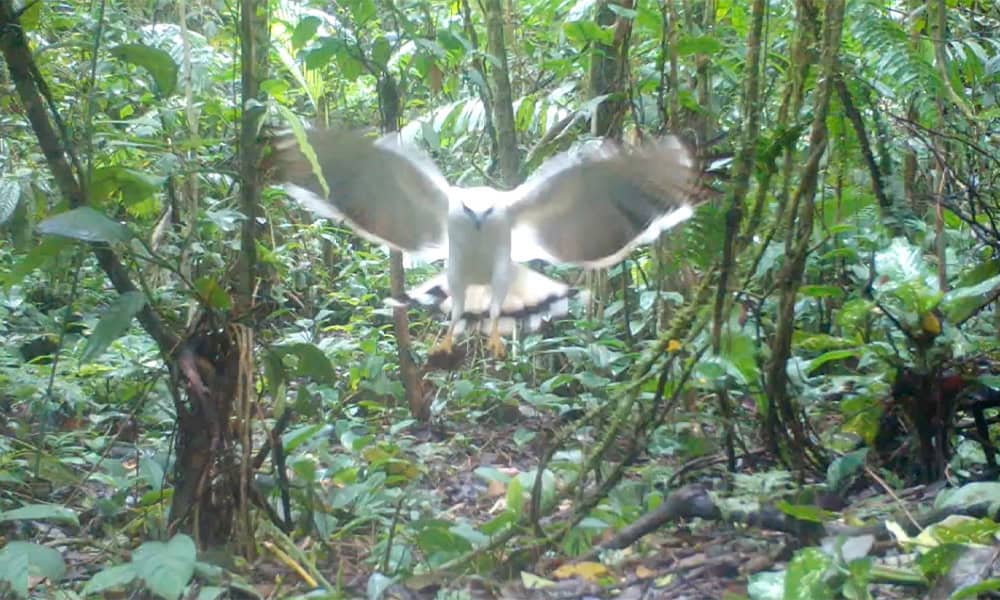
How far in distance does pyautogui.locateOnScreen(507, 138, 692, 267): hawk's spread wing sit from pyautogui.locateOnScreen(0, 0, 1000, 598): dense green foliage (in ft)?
0.50

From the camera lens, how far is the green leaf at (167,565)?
2.22 m

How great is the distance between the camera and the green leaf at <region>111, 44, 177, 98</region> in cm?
262

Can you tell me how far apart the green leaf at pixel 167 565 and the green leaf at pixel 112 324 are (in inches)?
19.1

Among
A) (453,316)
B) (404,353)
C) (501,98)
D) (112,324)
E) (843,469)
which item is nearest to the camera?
(112,324)

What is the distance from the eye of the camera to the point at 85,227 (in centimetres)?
228

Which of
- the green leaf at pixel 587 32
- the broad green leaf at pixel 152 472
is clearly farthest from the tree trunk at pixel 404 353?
the broad green leaf at pixel 152 472

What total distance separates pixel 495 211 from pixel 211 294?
246cm

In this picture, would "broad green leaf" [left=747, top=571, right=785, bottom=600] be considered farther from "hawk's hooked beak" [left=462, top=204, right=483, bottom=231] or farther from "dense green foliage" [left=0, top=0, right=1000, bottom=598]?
"hawk's hooked beak" [left=462, top=204, right=483, bottom=231]

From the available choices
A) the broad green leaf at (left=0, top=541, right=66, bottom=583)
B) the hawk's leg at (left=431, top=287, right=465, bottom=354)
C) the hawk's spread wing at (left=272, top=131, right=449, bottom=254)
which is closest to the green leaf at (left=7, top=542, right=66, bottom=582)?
the broad green leaf at (left=0, top=541, right=66, bottom=583)

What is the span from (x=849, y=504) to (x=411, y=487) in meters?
1.47

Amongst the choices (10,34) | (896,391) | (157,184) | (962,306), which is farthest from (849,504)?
(10,34)

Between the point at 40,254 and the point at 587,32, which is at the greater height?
the point at 587,32

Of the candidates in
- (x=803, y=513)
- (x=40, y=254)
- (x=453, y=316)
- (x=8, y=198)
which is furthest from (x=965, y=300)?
(x=8, y=198)

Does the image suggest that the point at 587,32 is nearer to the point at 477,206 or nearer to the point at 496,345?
the point at 477,206
